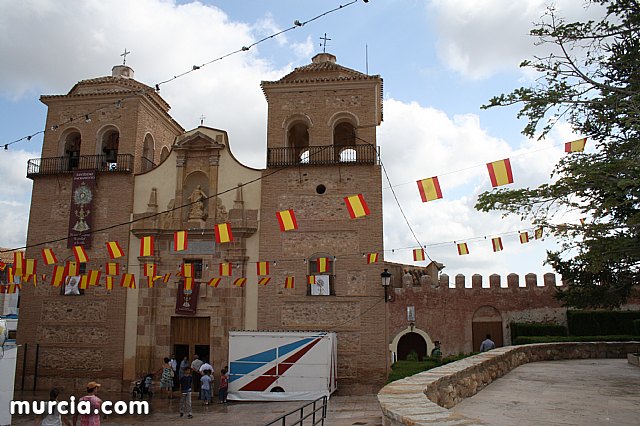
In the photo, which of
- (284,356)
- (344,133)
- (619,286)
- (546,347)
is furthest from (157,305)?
(619,286)

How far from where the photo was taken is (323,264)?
18.9m

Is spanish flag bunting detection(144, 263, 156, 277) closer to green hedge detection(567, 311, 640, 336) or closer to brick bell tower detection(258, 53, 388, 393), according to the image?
brick bell tower detection(258, 53, 388, 393)

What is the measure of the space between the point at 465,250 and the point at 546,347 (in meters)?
4.08

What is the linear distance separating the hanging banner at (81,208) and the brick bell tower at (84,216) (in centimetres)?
4

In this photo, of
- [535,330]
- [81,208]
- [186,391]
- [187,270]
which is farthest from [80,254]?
[535,330]

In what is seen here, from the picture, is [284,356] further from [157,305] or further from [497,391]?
[497,391]

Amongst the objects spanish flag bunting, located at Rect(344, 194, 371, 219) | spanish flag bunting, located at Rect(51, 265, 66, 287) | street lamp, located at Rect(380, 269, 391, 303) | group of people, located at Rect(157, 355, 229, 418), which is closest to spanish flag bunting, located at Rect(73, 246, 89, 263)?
spanish flag bunting, located at Rect(51, 265, 66, 287)

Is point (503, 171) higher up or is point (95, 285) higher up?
point (503, 171)

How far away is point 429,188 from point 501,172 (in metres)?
1.84

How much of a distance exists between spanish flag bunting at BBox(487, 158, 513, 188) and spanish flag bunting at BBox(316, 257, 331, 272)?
8769 millimetres

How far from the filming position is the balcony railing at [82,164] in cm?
2136

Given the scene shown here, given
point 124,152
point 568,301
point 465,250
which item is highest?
point 124,152

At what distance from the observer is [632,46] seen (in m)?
10.5

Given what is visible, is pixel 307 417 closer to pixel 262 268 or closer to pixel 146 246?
pixel 262 268
